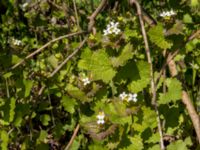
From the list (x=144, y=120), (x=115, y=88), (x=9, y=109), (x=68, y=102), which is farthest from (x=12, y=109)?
(x=144, y=120)

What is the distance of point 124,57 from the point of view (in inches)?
59.7

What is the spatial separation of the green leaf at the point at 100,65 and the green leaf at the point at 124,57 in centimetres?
3

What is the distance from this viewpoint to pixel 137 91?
1.56 m

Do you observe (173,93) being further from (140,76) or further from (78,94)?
(78,94)

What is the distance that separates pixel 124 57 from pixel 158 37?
0.16 meters

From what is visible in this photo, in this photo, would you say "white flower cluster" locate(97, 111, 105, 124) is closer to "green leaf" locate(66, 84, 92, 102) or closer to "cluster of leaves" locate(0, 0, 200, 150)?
"cluster of leaves" locate(0, 0, 200, 150)

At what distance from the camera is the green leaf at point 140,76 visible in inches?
60.4

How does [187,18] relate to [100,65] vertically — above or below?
above

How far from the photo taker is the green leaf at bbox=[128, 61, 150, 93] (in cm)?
153

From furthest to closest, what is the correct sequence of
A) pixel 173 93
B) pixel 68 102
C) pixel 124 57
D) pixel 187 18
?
pixel 187 18 → pixel 68 102 → pixel 173 93 → pixel 124 57

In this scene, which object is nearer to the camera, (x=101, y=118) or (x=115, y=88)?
(x=101, y=118)

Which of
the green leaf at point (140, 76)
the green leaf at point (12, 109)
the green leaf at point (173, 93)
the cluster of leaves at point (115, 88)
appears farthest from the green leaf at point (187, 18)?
the green leaf at point (12, 109)

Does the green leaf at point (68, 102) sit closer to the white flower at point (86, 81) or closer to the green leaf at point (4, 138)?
the white flower at point (86, 81)

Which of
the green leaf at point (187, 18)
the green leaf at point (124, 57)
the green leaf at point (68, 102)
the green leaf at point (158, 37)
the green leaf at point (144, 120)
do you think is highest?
the green leaf at point (187, 18)
